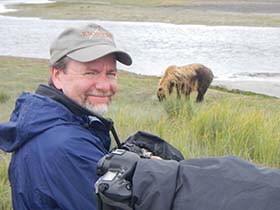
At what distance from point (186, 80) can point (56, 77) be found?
39.4 feet

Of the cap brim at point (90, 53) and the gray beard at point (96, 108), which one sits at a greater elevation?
the cap brim at point (90, 53)

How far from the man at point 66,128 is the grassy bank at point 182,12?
3886cm

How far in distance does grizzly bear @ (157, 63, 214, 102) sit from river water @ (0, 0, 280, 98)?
3.31 metres

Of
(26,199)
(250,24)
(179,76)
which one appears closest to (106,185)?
(26,199)

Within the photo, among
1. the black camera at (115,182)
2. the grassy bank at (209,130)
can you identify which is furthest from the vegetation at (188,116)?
the black camera at (115,182)

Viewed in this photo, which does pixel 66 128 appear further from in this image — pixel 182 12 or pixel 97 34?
pixel 182 12

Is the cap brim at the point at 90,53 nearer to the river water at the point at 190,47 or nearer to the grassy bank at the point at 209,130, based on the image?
the grassy bank at the point at 209,130

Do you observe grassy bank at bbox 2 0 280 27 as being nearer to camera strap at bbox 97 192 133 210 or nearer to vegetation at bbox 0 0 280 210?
vegetation at bbox 0 0 280 210

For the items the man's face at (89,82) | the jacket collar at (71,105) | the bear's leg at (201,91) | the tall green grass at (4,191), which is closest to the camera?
the jacket collar at (71,105)

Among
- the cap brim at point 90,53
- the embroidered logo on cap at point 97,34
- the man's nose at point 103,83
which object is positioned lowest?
the man's nose at point 103,83

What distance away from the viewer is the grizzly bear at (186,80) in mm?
14305

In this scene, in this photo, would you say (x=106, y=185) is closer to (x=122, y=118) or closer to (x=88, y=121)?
(x=88, y=121)

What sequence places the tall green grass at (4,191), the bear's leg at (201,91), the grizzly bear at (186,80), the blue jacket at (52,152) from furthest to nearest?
the bear's leg at (201,91) → the grizzly bear at (186,80) → the tall green grass at (4,191) → the blue jacket at (52,152)

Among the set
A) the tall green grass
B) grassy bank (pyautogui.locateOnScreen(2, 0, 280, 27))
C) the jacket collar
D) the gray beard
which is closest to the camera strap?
the jacket collar
